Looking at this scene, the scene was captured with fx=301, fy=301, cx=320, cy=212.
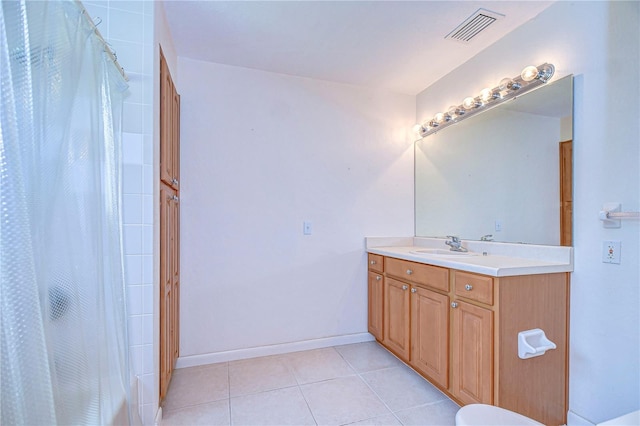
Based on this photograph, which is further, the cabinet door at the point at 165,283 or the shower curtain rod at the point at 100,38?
the cabinet door at the point at 165,283

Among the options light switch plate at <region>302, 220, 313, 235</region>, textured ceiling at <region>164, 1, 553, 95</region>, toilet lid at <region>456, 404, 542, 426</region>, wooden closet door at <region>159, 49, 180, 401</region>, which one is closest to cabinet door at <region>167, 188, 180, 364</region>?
wooden closet door at <region>159, 49, 180, 401</region>

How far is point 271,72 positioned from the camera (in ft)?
8.30

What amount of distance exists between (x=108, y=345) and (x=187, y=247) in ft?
3.95

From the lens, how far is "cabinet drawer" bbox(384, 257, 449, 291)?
1.83 metres

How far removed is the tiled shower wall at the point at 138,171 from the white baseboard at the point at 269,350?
81 cm

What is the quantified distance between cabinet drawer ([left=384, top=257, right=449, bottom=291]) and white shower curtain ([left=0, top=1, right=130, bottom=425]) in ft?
5.50

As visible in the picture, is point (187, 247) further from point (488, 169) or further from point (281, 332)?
point (488, 169)

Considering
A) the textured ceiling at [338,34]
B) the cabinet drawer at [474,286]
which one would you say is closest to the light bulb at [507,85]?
the textured ceiling at [338,34]

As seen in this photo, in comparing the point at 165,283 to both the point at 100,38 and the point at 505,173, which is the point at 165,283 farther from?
the point at 505,173

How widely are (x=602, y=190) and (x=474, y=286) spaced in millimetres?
783

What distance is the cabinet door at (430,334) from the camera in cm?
181

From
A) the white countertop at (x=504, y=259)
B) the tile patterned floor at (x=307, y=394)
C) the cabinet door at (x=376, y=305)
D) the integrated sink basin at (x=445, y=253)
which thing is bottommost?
the tile patterned floor at (x=307, y=394)

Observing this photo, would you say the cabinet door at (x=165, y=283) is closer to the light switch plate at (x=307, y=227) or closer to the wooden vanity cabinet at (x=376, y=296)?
the light switch plate at (x=307, y=227)

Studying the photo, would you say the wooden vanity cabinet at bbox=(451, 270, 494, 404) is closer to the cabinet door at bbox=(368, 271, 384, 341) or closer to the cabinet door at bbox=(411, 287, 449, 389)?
the cabinet door at bbox=(411, 287, 449, 389)
